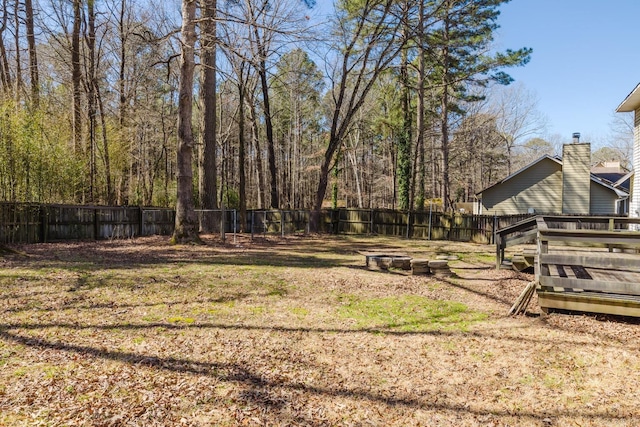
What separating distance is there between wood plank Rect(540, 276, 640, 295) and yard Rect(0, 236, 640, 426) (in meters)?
0.40

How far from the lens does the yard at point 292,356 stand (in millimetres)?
2812

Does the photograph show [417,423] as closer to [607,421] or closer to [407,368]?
[407,368]

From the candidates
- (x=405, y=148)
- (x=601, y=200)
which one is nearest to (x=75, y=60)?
(x=405, y=148)

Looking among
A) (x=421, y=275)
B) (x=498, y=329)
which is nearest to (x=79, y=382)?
(x=498, y=329)

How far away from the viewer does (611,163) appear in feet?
100

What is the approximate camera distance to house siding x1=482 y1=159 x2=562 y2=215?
21.0 m

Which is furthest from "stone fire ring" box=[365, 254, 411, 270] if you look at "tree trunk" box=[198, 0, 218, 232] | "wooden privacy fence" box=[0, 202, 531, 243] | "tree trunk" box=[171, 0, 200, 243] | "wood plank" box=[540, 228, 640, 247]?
"tree trunk" box=[198, 0, 218, 232]

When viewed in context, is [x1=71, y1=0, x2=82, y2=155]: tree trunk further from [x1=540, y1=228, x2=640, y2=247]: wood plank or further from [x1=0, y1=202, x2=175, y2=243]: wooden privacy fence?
[x1=540, y1=228, x2=640, y2=247]: wood plank

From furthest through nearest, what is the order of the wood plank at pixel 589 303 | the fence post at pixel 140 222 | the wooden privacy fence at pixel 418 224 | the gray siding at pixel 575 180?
1. the gray siding at pixel 575 180
2. the wooden privacy fence at pixel 418 224
3. the fence post at pixel 140 222
4. the wood plank at pixel 589 303

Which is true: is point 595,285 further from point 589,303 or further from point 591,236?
point 591,236

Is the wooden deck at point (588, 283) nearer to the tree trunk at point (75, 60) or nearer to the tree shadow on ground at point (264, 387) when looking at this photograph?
the tree shadow on ground at point (264, 387)

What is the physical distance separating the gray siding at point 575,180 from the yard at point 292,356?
55.4 feet

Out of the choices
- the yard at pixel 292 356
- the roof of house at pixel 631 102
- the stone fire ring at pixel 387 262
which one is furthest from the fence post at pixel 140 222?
the roof of house at pixel 631 102

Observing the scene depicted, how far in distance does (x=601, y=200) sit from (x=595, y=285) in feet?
63.0
